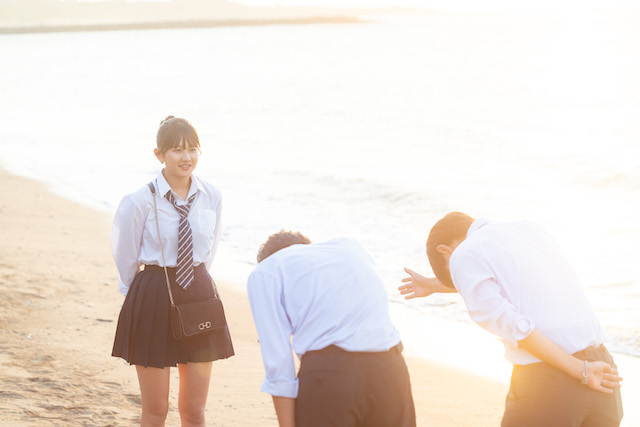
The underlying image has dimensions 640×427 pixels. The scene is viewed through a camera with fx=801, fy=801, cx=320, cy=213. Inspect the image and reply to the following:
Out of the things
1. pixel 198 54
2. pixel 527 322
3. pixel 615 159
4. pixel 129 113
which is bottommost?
pixel 527 322

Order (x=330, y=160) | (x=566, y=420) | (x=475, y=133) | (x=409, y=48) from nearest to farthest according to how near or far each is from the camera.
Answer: (x=566, y=420)
(x=330, y=160)
(x=475, y=133)
(x=409, y=48)

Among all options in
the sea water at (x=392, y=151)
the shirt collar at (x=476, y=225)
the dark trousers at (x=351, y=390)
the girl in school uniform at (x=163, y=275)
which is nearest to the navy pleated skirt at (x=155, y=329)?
the girl in school uniform at (x=163, y=275)

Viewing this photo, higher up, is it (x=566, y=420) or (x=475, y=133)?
(x=475, y=133)

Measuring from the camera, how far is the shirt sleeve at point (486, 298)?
2.74m

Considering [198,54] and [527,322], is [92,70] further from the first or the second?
[527,322]

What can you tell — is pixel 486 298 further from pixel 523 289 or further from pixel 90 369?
pixel 90 369

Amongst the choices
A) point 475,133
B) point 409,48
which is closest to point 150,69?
point 409,48

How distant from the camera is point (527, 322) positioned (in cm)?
274

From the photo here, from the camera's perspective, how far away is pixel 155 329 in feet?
12.2

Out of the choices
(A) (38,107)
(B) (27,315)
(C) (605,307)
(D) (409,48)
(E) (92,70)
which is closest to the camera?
(B) (27,315)

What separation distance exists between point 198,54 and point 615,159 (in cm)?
7427

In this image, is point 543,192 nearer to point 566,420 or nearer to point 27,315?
point 27,315

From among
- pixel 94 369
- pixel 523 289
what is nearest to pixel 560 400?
pixel 523 289

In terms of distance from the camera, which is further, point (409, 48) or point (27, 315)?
point (409, 48)
